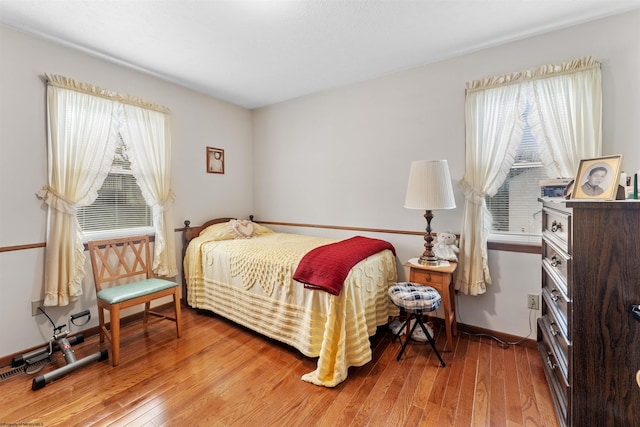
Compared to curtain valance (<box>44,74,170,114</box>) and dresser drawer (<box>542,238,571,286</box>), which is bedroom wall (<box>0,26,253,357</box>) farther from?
dresser drawer (<box>542,238,571,286</box>)

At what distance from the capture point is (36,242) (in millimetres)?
2158

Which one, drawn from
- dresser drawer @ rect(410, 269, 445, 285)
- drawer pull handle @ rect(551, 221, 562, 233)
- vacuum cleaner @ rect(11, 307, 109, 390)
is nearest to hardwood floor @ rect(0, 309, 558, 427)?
vacuum cleaner @ rect(11, 307, 109, 390)

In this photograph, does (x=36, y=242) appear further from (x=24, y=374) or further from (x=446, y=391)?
(x=446, y=391)

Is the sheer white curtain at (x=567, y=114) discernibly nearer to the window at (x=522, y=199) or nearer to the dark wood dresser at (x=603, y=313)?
the window at (x=522, y=199)

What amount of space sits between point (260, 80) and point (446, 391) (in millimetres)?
3133

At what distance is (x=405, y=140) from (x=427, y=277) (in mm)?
1317

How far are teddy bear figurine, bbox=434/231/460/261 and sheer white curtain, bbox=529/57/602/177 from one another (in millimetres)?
852

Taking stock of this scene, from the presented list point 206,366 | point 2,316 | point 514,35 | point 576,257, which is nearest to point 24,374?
point 2,316

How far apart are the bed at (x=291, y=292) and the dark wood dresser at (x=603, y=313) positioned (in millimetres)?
1115

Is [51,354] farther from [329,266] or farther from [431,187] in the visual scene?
[431,187]

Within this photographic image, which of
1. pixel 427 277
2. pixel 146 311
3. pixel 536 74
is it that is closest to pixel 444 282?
pixel 427 277

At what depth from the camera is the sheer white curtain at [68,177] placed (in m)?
2.17

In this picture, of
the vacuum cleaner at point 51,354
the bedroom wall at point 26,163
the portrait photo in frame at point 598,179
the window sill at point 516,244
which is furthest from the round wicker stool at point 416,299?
the bedroom wall at point 26,163

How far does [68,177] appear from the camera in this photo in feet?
7.39
